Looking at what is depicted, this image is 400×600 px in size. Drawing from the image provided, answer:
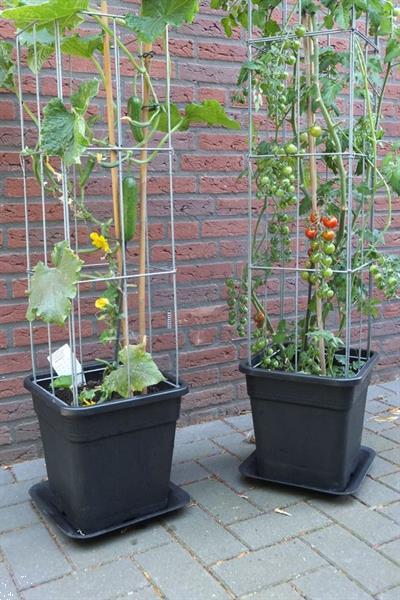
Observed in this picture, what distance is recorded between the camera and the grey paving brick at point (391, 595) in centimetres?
171

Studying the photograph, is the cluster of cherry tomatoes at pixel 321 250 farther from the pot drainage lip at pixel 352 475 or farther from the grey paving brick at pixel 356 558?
the grey paving brick at pixel 356 558

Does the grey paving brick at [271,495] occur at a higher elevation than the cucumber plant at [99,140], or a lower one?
lower

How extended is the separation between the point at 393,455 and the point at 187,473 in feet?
2.70

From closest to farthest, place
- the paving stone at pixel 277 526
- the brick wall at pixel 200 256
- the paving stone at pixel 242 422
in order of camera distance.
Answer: the paving stone at pixel 277 526
the brick wall at pixel 200 256
the paving stone at pixel 242 422

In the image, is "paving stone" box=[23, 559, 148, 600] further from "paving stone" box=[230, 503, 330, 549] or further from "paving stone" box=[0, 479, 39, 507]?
"paving stone" box=[0, 479, 39, 507]

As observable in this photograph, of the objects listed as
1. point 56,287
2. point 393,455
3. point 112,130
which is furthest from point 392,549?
point 112,130

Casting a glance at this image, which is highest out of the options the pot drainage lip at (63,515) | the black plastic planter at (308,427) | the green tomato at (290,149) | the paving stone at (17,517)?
the green tomato at (290,149)

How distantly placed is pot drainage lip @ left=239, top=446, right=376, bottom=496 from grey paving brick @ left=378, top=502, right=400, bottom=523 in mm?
110

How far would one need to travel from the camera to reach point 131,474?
78.7 inches

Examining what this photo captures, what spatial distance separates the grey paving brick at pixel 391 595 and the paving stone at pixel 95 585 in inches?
24.7

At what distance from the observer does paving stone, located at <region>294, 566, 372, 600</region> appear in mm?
1726

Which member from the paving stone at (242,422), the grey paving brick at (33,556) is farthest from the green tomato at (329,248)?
the grey paving brick at (33,556)

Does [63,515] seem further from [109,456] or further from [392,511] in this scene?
[392,511]

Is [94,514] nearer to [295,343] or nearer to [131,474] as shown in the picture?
[131,474]
